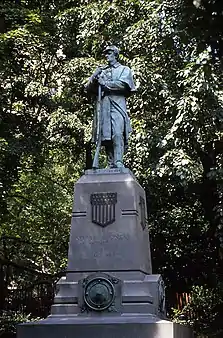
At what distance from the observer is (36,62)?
1745 centimetres

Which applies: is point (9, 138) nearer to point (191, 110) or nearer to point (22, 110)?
point (22, 110)

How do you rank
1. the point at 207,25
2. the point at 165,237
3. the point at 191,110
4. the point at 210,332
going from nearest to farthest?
the point at 207,25, the point at 191,110, the point at 210,332, the point at 165,237

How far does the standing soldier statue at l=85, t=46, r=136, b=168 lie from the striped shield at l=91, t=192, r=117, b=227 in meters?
0.67

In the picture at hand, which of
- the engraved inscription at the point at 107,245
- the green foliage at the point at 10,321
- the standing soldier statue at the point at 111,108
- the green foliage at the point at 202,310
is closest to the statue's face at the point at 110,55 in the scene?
the standing soldier statue at the point at 111,108

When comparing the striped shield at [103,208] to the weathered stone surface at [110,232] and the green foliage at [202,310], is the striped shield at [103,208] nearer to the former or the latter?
the weathered stone surface at [110,232]

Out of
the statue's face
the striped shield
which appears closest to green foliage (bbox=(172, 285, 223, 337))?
the striped shield

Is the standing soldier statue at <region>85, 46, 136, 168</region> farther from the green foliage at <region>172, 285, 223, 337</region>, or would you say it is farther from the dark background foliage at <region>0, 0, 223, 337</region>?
the green foliage at <region>172, 285, 223, 337</region>

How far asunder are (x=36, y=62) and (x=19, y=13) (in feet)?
4.83

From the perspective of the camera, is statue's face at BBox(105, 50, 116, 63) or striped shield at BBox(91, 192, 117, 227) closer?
striped shield at BBox(91, 192, 117, 227)

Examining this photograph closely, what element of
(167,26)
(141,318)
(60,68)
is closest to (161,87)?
(167,26)

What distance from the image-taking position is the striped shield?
376 inches

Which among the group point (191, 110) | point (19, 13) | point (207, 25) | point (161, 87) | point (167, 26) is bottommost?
point (207, 25)

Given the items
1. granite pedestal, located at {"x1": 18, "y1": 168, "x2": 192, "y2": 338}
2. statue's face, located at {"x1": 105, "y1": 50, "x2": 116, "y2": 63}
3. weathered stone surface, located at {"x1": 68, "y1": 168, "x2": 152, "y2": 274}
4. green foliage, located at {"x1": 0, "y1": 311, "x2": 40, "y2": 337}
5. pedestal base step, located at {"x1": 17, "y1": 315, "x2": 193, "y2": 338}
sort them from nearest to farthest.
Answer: pedestal base step, located at {"x1": 17, "y1": 315, "x2": 193, "y2": 338}, granite pedestal, located at {"x1": 18, "y1": 168, "x2": 192, "y2": 338}, weathered stone surface, located at {"x1": 68, "y1": 168, "x2": 152, "y2": 274}, statue's face, located at {"x1": 105, "y1": 50, "x2": 116, "y2": 63}, green foliage, located at {"x1": 0, "y1": 311, "x2": 40, "y2": 337}

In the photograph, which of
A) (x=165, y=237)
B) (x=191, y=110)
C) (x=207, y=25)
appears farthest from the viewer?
(x=165, y=237)
